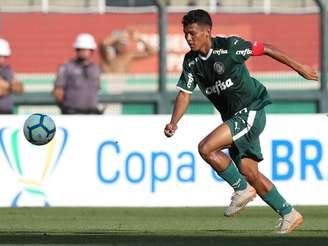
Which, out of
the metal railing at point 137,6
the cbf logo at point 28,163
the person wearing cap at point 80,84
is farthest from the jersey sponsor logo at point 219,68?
the metal railing at point 137,6

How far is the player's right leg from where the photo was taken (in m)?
10.5

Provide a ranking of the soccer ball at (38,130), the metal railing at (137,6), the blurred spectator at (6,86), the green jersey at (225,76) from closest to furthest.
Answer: the green jersey at (225,76)
the soccer ball at (38,130)
the blurred spectator at (6,86)
the metal railing at (137,6)

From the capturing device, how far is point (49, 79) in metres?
20.2

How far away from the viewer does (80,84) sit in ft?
54.0

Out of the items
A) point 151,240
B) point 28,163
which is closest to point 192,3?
point 28,163

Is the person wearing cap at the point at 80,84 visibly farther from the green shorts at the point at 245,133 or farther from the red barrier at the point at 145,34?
the green shorts at the point at 245,133

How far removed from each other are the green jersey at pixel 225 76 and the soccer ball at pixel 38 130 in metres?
1.72

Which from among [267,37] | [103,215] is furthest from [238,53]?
[267,37]

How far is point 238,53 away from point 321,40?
6281mm

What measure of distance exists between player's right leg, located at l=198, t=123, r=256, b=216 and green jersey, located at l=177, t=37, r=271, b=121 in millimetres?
243

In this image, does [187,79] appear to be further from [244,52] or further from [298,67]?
[298,67]

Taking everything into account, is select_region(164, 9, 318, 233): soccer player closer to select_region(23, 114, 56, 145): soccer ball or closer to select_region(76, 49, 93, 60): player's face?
select_region(23, 114, 56, 145): soccer ball

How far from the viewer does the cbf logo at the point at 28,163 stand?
14.3m

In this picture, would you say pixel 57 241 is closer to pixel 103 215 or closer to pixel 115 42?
pixel 103 215
